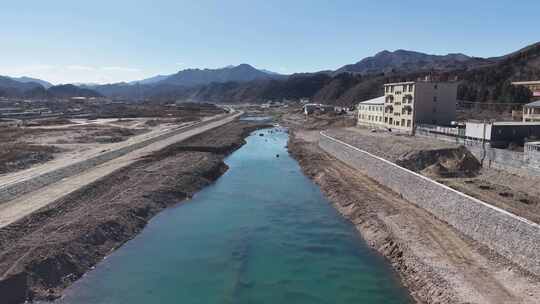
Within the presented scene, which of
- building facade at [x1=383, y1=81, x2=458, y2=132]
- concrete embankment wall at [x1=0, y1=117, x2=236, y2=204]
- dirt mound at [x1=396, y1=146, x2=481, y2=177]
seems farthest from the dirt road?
building facade at [x1=383, y1=81, x2=458, y2=132]

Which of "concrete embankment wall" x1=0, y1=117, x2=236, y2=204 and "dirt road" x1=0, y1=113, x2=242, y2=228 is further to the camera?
"concrete embankment wall" x1=0, y1=117, x2=236, y2=204

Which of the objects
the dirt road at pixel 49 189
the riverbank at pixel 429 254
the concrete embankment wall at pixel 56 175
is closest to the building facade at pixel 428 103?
the riverbank at pixel 429 254

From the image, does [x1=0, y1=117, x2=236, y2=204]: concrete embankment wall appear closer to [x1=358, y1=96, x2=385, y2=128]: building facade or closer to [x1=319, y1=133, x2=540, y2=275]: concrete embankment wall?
[x1=319, y1=133, x2=540, y2=275]: concrete embankment wall

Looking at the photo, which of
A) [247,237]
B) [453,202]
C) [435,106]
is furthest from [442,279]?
[435,106]

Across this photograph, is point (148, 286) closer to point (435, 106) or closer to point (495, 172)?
point (495, 172)

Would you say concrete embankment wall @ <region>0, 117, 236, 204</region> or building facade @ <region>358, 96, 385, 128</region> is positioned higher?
building facade @ <region>358, 96, 385, 128</region>

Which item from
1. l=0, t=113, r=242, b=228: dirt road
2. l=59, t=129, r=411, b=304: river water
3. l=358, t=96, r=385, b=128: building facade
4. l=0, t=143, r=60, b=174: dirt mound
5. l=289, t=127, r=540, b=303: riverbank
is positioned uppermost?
l=358, t=96, r=385, b=128: building facade

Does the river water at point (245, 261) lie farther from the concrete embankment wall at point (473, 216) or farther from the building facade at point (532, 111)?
the building facade at point (532, 111)
